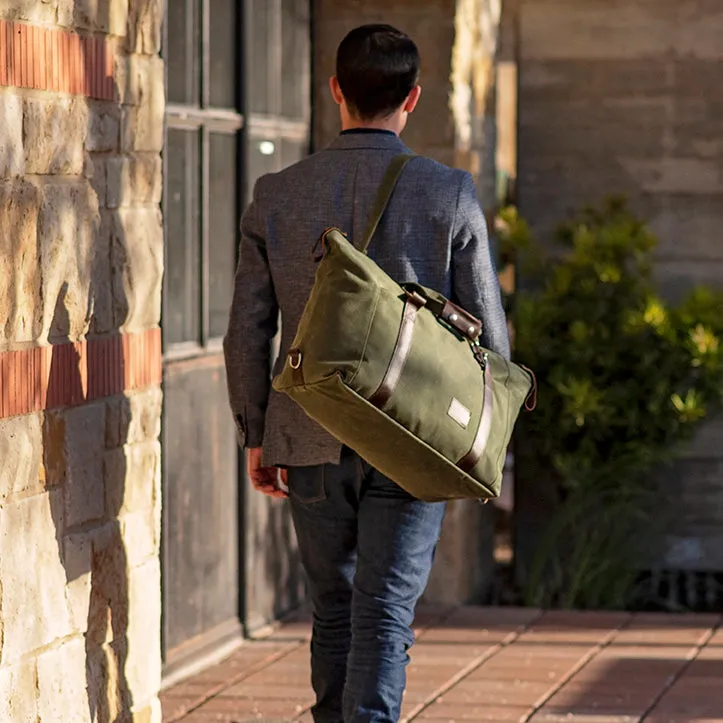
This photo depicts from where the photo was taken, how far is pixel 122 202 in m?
4.03

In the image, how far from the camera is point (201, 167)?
215 inches

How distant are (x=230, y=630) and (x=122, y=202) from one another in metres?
2.14

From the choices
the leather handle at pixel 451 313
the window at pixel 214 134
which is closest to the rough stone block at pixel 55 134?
the leather handle at pixel 451 313

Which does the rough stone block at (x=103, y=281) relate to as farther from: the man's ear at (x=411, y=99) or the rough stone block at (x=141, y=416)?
the man's ear at (x=411, y=99)

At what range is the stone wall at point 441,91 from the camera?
6410 mm

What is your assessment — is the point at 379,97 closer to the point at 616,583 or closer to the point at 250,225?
the point at 250,225

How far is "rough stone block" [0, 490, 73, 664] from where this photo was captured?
3.48 m

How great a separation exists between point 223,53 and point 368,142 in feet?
6.49

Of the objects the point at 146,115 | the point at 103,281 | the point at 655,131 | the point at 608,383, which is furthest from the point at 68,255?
the point at 655,131

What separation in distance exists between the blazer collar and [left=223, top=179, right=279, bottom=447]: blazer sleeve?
223 mm

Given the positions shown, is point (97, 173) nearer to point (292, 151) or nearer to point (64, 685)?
point (64, 685)

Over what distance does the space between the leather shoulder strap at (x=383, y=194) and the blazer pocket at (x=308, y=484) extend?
0.51m

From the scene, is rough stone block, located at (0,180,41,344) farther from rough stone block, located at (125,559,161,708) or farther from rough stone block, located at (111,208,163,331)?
rough stone block, located at (125,559,161,708)

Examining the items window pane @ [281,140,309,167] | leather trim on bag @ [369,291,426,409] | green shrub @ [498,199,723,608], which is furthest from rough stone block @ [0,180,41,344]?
→ green shrub @ [498,199,723,608]
